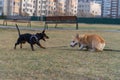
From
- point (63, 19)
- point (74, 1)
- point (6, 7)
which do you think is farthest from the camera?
point (74, 1)

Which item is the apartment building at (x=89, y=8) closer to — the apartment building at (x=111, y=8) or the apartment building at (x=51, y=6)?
the apartment building at (x=111, y=8)

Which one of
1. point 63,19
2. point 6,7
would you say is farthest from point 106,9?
point 63,19

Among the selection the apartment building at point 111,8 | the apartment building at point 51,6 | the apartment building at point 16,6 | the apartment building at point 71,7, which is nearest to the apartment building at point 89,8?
the apartment building at point 111,8

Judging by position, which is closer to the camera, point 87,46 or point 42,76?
point 42,76

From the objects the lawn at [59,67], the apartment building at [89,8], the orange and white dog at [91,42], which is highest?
the apartment building at [89,8]

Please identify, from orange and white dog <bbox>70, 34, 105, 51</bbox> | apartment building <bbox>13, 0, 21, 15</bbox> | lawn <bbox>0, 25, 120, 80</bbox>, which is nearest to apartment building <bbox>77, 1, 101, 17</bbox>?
apartment building <bbox>13, 0, 21, 15</bbox>

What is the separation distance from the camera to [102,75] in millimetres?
5527

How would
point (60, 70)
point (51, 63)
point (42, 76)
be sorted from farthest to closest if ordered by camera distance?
1. point (51, 63)
2. point (60, 70)
3. point (42, 76)

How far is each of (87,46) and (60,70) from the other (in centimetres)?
351

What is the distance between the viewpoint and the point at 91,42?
30.1 ft

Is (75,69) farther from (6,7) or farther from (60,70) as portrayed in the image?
(6,7)

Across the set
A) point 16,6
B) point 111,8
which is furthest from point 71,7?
point 16,6

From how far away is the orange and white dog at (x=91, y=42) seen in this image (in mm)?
9027

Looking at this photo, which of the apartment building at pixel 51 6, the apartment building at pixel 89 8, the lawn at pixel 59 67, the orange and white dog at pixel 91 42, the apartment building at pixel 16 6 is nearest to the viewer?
the lawn at pixel 59 67
